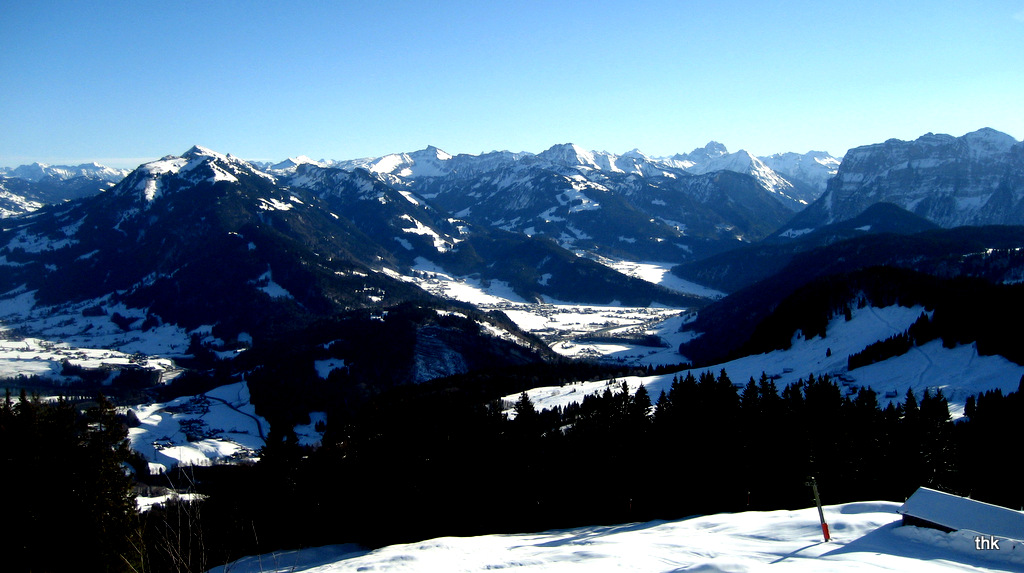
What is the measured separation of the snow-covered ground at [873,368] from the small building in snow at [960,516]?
60.6 metres

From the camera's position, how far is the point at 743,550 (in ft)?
111

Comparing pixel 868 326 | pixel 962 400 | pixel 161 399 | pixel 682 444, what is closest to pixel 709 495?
pixel 682 444

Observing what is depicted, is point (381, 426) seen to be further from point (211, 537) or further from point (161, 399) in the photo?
point (161, 399)

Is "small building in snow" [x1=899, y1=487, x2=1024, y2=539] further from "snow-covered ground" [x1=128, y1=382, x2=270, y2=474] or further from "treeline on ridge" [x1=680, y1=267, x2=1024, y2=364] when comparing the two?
"snow-covered ground" [x1=128, y1=382, x2=270, y2=474]

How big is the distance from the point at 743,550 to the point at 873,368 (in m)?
89.8

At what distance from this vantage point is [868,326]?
128m

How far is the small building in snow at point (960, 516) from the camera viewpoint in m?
30.9

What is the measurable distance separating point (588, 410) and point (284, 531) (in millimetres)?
35401

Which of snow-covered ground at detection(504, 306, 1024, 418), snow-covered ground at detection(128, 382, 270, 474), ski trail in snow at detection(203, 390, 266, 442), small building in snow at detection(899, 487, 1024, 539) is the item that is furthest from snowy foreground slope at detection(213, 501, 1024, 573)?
ski trail in snow at detection(203, 390, 266, 442)

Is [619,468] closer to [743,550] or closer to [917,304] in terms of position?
[743,550]

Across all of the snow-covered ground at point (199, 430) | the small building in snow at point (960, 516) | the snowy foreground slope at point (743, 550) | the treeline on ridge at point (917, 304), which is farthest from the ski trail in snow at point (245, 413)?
the small building in snow at point (960, 516)

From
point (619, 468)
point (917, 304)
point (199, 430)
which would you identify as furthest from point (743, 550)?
point (199, 430)

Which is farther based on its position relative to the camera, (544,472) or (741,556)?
(544,472)

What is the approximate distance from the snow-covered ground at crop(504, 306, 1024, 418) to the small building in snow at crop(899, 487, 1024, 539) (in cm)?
6059
